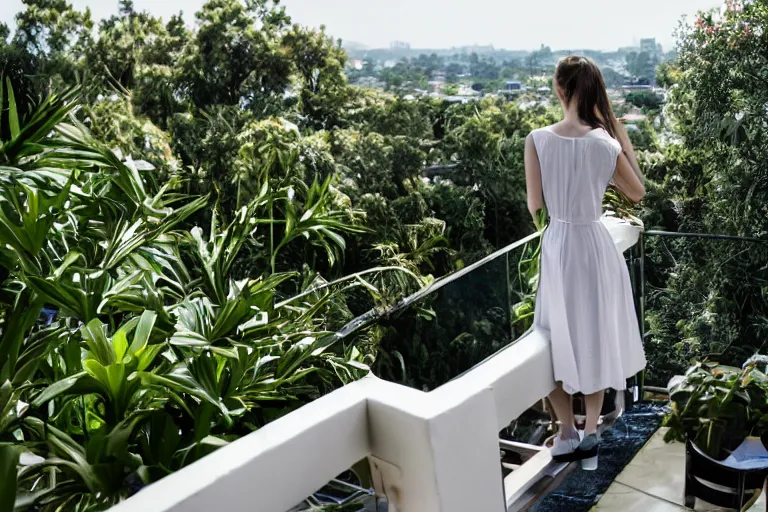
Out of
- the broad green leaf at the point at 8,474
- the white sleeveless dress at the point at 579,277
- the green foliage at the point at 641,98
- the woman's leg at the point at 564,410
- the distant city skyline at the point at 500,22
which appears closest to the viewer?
the broad green leaf at the point at 8,474

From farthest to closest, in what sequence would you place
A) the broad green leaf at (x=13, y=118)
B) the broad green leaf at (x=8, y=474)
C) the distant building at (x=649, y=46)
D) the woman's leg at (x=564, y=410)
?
the distant building at (x=649, y=46), the woman's leg at (x=564, y=410), the broad green leaf at (x=13, y=118), the broad green leaf at (x=8, y=474)

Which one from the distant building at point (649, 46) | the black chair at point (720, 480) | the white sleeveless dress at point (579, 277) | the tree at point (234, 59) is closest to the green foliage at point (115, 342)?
the white sleeveless dress at point (579, 277)

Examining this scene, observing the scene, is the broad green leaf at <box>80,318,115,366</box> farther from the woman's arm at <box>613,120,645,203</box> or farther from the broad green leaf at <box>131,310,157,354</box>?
the woman's arm at <box>613,120,645,203</box>

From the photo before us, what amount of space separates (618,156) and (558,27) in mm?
28488

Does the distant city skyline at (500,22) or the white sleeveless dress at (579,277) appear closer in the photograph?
the white sleeveless dress at (579,277)

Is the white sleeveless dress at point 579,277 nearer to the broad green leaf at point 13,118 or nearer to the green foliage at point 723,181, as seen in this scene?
the broad green leaf at point 13,118

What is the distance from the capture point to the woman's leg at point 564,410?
2.26 meters

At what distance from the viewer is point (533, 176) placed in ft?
6.97

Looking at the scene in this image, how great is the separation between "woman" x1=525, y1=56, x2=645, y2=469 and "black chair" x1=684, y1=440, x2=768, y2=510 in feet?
0.87

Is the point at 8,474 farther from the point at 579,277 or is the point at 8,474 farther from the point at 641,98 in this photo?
the point at 641,98

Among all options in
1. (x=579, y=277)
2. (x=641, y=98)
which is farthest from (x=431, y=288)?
(x=641, y=98)

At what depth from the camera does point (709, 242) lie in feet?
12.2

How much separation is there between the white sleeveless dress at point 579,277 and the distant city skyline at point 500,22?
25.6 metres

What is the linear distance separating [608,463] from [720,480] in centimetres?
37
